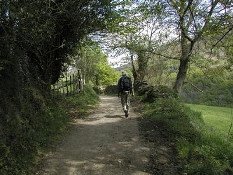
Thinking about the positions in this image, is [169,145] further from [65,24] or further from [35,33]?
[65,24]

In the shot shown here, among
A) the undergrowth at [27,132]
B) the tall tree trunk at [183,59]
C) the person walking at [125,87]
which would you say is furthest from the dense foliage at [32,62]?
the tall tree trunk at [183,59]

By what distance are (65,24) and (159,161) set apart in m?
8.47

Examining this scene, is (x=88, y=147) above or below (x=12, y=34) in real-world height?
below

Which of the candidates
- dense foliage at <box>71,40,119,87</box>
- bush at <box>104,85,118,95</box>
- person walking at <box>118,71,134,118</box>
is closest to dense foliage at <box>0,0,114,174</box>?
person walking at <box>118,71,134,118</box>

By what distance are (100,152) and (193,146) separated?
2.64 m

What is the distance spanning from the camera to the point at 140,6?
2017 centimetres

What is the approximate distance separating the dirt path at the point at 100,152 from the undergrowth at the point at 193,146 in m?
0.96

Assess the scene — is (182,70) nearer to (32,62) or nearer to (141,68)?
(32,62)

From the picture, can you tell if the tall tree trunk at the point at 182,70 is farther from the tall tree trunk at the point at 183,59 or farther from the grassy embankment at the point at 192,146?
the grassy embankment at the point at 192,146

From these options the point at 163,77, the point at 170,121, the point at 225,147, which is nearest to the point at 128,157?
the point at 225,147

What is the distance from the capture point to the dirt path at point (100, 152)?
9359 mm

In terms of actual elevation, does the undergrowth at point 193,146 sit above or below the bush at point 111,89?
below

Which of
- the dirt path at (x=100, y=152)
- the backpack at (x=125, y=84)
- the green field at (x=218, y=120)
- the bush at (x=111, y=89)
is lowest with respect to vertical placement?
the green field at (x=218, y=120)

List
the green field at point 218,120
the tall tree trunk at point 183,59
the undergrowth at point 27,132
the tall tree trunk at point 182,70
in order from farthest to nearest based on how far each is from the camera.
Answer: the green field at point 218,120 → the tall tree trunk at point 182,70 → the tall tree trunk at point 183,59 → the undergrowth at point 27,132
